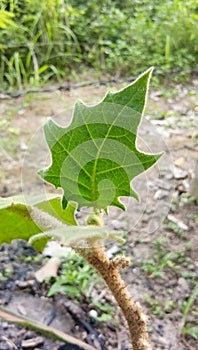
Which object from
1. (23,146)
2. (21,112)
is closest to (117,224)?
(23,146)

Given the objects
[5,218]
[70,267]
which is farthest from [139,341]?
[70,267]

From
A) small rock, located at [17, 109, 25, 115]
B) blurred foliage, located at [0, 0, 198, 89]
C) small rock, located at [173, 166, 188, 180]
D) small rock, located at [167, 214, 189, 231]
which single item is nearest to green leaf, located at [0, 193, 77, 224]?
small rock, located at [167, 214, 189, 231]

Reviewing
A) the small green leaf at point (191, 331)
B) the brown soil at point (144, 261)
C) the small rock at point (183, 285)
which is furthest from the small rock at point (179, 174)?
the small green leaf at point (191, 331)

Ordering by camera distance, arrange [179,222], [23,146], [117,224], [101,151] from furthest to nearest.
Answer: [23,146], [179,222], [117,224], [101,151]

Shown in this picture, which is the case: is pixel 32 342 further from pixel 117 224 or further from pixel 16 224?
pixel 16 224

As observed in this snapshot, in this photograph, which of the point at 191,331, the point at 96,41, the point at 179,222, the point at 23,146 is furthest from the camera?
the point at 96,41

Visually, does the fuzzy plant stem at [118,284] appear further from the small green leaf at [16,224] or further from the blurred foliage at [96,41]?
the blurred foliage at [96,41]

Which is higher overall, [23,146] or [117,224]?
[117,224]

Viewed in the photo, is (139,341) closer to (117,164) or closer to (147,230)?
(117,164)

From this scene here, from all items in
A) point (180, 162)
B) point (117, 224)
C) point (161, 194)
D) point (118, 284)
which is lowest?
point (180, 162)
